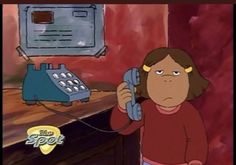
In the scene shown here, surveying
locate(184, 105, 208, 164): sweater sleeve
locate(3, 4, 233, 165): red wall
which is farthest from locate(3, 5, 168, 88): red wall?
locate(184, 105, 208, 164): sweater sleeve

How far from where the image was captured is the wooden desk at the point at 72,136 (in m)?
1.13

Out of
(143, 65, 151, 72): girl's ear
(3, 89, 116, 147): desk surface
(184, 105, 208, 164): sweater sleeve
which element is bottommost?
(184, 105, 208, 164): sweater sleeve

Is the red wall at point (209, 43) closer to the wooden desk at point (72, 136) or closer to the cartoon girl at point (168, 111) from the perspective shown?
the cartoon girl at point (168, 111)

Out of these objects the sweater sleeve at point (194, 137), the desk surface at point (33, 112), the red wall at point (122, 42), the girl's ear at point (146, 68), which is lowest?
the sweater sleeve at point (194, 137)

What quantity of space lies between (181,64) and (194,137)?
0.15 metres

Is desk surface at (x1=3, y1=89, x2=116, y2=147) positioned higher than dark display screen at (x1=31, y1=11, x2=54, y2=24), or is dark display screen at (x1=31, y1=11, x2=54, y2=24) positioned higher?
dark display screen at (x1=31, y1=11, x2=54, y2=24)

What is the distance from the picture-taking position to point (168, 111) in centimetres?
116

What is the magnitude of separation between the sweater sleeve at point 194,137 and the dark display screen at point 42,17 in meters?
0.34

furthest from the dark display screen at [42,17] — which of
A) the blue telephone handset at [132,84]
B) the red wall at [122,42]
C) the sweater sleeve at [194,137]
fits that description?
the sweater sleeve at [194,137]

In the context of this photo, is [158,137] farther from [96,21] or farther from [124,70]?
[96,21]

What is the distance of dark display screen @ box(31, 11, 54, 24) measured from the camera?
44.9 inches

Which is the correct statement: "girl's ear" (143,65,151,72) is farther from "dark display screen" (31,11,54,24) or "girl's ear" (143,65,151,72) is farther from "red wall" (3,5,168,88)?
"dark display screen" (31,11,54,24)

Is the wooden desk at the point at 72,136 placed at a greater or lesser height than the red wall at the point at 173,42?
lesser

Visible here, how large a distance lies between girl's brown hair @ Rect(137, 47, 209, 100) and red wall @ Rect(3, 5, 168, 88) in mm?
14
